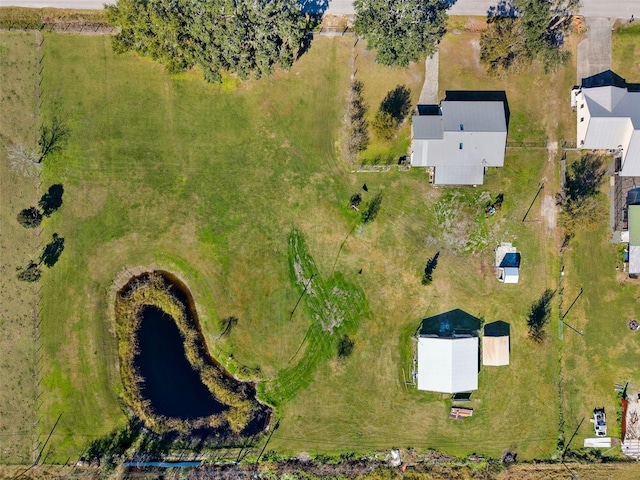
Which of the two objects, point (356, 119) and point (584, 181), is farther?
point (584, 181)

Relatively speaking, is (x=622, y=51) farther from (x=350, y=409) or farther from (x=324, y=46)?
(x=350, y=409)

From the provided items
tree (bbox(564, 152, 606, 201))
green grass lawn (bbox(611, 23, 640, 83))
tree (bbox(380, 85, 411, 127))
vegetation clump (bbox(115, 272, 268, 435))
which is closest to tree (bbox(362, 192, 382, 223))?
tree (bbox(380, 85, 411, 127))

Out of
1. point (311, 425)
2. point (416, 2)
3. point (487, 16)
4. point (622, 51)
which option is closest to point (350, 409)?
point (311, 425)

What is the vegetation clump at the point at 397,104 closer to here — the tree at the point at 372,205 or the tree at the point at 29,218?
the tree at the point at 372,205

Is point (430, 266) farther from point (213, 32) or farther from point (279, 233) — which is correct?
point (213, 32)

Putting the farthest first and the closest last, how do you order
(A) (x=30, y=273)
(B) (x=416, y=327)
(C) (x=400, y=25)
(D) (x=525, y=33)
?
(B) (x=416, y=327) → (A) (x=30, y=273) → (D) (x=525, y=33) → (C) (x=400, y=25)

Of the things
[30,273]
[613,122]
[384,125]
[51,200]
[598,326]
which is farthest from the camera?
[598,326]

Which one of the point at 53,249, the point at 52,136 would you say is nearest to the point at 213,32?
the point at 52,136
